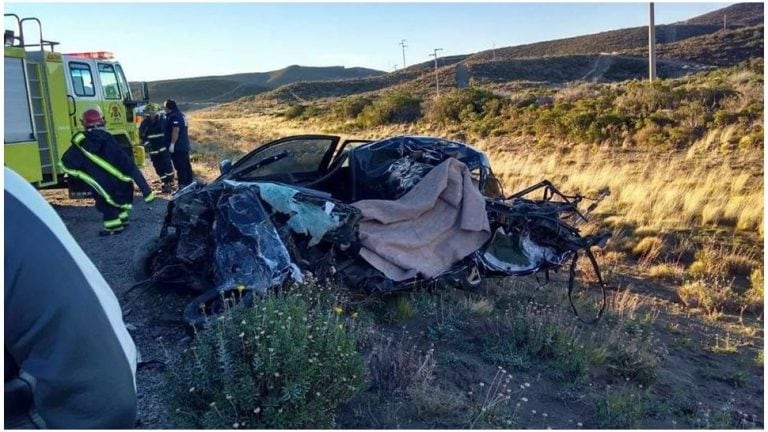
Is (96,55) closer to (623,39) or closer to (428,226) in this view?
(428,226)

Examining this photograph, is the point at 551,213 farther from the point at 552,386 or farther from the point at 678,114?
the point at 678,114

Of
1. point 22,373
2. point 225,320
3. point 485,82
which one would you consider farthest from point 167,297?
point 485,82

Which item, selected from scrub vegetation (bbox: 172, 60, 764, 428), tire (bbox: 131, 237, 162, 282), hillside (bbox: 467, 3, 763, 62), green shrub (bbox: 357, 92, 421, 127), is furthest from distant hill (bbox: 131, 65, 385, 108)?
tire (bbox: 131, 237, 162, 282)

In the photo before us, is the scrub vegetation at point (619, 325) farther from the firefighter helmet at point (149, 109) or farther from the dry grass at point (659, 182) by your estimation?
the firefighter helmet at point (149, 109)

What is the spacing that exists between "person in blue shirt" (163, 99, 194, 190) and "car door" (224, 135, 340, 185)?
241 inches

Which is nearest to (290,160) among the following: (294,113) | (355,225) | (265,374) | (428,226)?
(355,225)

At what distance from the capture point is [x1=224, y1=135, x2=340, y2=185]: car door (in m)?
6.23

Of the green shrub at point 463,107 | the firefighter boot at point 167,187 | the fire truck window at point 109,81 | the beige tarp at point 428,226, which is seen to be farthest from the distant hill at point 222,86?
the beige tarp at point 428,226

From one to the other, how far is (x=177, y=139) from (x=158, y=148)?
119 centimetres

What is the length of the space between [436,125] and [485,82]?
23.1m

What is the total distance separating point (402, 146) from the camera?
6195mm

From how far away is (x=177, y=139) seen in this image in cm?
1209

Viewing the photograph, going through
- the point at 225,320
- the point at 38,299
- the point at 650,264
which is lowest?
the point at 650,264

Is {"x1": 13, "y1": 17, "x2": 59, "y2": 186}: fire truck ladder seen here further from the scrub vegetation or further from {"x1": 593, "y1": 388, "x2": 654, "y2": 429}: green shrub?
{"x1": 593, "y1": 388, "x2": 654, "y2": 429}: green shrub
